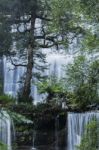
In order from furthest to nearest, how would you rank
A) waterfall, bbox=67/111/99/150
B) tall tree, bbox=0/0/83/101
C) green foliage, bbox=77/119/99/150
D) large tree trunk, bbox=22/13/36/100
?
1. tall tree, bbox=0/0/83/101
2. large tree trunk, bbox=22/13/36/100
3. waterfall, bbox=67/111/99/150
4. green foliage, bbox=77/119/99/150

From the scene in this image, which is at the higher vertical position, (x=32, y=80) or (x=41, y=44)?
(x=41, y=44)

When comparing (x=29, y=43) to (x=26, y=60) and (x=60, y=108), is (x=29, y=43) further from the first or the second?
(x=60, y=108)

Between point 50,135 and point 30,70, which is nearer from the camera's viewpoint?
point 50,135

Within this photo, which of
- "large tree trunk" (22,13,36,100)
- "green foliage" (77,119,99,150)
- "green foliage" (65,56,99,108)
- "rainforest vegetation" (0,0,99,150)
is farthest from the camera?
"large tree trunk" (22,13,36,100)

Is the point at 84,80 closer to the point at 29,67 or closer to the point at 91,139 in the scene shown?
the point at 29,67

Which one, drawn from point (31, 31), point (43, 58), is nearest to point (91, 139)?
point (31, 31)

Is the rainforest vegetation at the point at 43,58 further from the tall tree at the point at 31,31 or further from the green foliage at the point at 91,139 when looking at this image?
the green foliage at the point at 91,139

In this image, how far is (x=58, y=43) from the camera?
65.1ft

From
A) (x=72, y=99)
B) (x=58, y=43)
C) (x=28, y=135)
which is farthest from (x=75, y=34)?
(x=28, y=135)

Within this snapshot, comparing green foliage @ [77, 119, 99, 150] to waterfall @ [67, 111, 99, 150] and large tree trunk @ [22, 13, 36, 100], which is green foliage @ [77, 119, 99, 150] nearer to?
waterfall @ [67, 111, 99, 150]

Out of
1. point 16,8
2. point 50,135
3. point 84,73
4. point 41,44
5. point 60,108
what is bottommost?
point 50,135

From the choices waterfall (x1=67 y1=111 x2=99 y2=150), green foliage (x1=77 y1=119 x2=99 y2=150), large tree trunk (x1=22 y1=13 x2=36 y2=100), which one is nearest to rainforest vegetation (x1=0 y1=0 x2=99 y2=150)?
large tree trunk (x1=22 y1=13 x2=36 y2=100)

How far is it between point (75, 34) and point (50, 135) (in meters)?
5.35

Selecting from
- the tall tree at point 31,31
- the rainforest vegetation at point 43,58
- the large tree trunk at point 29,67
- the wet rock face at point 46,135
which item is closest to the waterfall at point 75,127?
the wet rock face at point 46,135
